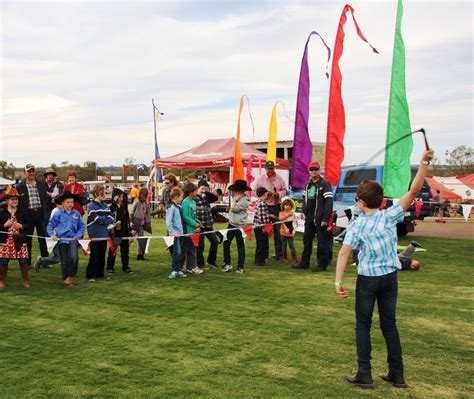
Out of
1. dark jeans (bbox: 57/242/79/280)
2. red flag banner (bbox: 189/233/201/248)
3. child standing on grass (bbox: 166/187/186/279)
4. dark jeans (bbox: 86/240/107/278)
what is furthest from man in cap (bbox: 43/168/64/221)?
red flag banner (bbox: 189/233/201/248)

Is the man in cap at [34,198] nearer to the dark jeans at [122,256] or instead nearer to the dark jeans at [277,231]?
the dark jeans at [122,256]

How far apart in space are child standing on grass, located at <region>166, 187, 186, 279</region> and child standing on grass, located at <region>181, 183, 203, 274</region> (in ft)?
0.33

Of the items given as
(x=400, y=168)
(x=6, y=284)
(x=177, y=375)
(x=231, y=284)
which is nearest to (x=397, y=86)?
(x=400, y=168)

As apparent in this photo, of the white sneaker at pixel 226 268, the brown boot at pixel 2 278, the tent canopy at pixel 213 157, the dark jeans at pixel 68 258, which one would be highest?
the tent canopy at pixel 213 157

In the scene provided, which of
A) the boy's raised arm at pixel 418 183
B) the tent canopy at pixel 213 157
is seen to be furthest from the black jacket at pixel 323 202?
the tent canopy at pixel 213 157

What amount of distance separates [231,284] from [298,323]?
8.38 ft

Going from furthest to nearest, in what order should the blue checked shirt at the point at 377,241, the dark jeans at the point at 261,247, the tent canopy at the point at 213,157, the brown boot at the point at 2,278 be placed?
1. the tent canopy at the point at 213,157
2. the dark jeans at the point at 261,247
3. the brown boot at the point at 2,278
4. the blue checked shirt at the point at 377,241

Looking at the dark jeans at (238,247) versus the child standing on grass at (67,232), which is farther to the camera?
the dark jeans at (238,247)

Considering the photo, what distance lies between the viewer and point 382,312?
4305 millimetres

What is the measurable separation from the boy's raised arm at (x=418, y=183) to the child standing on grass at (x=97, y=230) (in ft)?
19.3

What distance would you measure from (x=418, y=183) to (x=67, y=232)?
19.6ft

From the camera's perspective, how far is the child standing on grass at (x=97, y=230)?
8859 millimetres

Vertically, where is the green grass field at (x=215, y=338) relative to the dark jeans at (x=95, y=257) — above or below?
below

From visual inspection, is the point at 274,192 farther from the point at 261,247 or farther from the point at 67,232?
the point at 67,232
